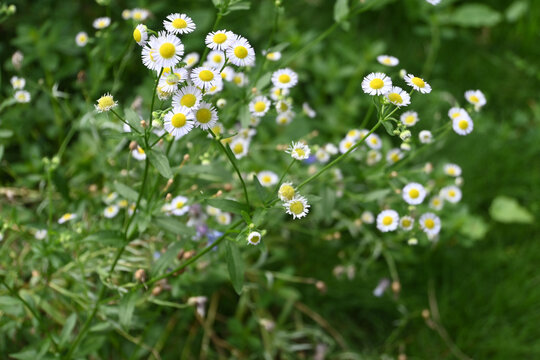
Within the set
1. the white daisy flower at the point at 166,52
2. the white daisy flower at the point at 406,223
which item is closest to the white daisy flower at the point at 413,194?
the white daisy flower at the point at 406,223

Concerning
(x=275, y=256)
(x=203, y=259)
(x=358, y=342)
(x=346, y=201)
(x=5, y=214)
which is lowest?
(x=358, y=342)

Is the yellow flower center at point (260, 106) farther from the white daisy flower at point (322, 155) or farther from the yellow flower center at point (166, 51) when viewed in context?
the yellow flower center at point (166, 51)

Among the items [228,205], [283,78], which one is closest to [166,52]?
[228,205]

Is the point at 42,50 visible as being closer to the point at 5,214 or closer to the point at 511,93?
the point at 5,214

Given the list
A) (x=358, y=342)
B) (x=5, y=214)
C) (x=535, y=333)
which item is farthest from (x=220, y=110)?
(x=535, y=333)

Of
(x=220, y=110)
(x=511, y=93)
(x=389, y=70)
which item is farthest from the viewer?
(x=511, y=93)

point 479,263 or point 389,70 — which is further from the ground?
point 389,70

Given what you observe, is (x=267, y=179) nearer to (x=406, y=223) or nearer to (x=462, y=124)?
(x=406, y=223)
